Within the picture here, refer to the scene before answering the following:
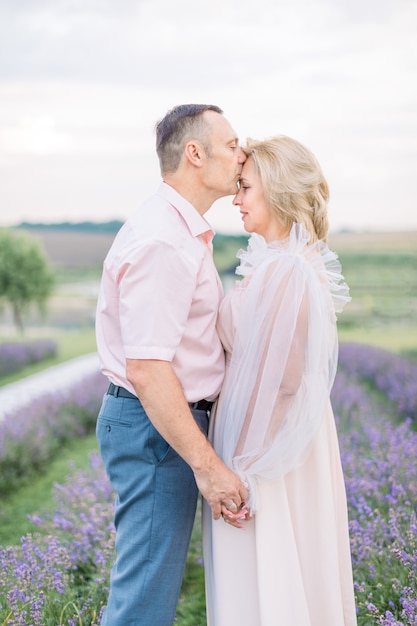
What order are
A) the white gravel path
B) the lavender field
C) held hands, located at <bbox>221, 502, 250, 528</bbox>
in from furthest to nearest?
the white gravel path < the lavender field < held hands, located at <bbox>221, 502, 250, 528</bbox>

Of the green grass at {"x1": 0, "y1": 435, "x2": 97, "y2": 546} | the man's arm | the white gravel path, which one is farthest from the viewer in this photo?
the white gravel path

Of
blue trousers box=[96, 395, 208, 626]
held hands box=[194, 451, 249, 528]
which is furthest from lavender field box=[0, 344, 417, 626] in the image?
held hands box=[194, 451, 249, 528]

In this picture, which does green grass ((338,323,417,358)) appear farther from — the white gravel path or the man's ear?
the man's ear

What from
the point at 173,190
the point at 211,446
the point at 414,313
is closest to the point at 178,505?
the point at 211,446

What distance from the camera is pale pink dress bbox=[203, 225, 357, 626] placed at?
2281 mm

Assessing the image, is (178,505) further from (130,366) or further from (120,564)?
(130,366)

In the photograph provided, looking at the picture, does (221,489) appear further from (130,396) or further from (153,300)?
(153,300)

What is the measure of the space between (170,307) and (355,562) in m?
1.58

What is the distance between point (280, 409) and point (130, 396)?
454 millimetres

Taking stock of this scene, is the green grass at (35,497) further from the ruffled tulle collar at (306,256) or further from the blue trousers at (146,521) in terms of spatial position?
the ruffled tulle collar at (306,256)

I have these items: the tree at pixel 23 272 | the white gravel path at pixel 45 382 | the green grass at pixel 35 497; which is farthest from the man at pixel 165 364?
the tree at pixel 23 272

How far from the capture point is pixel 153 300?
2.15 meters

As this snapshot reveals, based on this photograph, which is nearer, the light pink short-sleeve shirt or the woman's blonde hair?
the light pink short-sleeve shirt

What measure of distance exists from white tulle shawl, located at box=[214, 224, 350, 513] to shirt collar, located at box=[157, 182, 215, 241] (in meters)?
0.20
